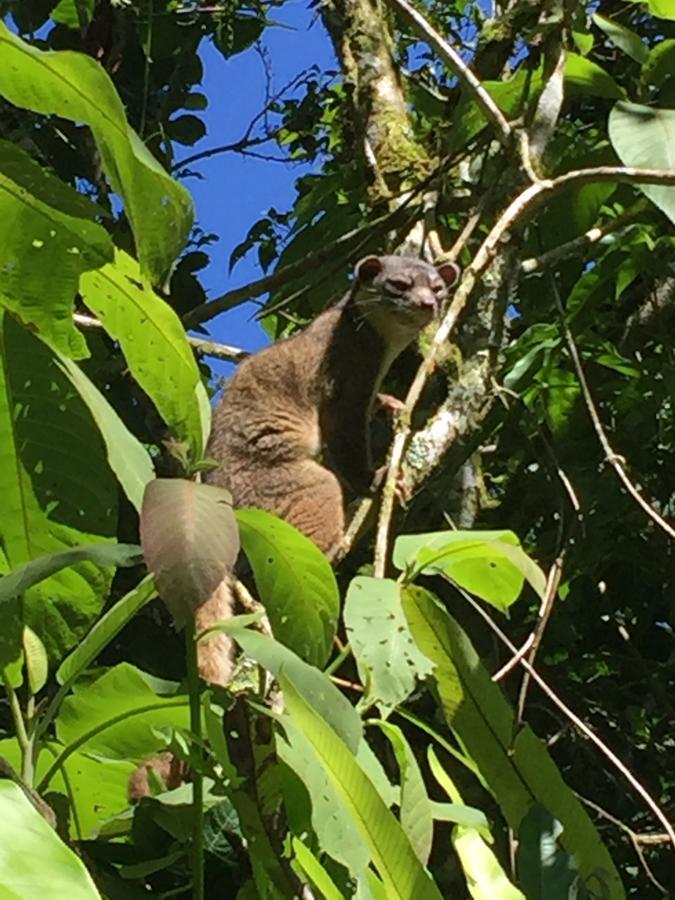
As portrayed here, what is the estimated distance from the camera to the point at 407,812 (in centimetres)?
152

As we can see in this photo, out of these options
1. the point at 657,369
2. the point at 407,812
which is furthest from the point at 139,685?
the point at 657,369

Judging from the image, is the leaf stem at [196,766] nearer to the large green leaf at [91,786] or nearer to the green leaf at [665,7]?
the large green leaf at [91,786]

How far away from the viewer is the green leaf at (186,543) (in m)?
1.09

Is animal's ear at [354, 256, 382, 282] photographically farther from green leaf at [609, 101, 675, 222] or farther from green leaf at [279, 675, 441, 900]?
green leaf at [279, 675, 441, 900]

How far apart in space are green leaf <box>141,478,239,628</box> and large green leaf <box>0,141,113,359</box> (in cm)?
22

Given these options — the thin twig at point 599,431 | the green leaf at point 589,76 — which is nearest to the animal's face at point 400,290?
the thin twig at point 599,431

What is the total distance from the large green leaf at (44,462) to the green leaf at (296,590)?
Answer: 16 cm

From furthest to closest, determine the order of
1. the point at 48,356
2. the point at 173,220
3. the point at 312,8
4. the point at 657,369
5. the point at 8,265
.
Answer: the point at 312,8, the point at 657,369, the point at 48,356, the point at 8,265, the point at 173,220

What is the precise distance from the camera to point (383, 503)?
2318 millimetres

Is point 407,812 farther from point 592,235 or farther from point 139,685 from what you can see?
point 592,235

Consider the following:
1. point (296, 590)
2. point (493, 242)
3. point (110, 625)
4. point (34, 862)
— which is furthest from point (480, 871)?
point (493, 242)

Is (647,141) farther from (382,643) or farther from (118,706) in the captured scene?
(118,706)

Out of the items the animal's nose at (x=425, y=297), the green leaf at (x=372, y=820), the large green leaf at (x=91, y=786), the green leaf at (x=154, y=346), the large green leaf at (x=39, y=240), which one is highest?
the animal's nose at (x=425, y=297)

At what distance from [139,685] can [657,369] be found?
2744 millimetres
